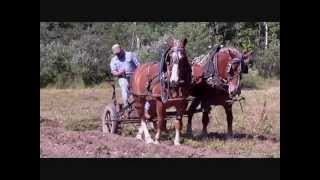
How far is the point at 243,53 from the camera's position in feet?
31.8

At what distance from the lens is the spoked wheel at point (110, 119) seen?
9797mm

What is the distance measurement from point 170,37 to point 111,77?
876 mm

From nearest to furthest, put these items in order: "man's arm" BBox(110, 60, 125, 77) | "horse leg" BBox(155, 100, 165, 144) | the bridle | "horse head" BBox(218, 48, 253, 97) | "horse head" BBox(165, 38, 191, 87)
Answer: "horse head" BBox(165, 38, 191, 87) → the bridle → "horse head" BBox(218, 48, 253, 97) → "horse leg" BBox(155, 100, 165, 144) → "man's arm" BBox(110, 60, 125, 77)

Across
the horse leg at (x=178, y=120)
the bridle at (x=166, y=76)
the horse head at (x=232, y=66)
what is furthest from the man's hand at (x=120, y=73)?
the horse head at (x=232, y=66)

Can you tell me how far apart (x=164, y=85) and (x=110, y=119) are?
824 millimetres

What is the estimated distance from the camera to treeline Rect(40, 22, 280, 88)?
379 inches

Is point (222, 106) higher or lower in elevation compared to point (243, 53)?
lower

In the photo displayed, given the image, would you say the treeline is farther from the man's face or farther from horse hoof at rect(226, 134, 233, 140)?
horse hoof at rect(226, 134, 233, 140)

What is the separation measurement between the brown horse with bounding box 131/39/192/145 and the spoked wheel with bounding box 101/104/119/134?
0.28 metres

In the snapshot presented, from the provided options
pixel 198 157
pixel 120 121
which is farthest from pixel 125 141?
pixel 198 157

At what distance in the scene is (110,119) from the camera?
9844 millimetres

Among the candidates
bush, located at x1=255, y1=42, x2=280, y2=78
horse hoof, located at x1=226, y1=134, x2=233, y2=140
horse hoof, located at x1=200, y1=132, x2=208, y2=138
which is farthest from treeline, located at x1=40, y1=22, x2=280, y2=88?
horse hoof, located at x1=200, y1=132, x2=208, y2=138

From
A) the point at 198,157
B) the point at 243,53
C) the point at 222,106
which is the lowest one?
the point at 198,157
